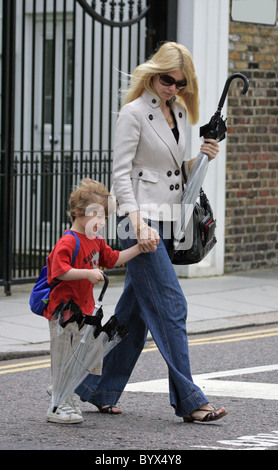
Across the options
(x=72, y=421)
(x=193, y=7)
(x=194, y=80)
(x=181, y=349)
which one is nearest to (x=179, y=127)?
(x=194, y=80)

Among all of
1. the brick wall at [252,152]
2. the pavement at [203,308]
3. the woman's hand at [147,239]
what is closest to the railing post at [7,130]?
the pavement at [203,308]

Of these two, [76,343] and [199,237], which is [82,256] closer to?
[76,343]

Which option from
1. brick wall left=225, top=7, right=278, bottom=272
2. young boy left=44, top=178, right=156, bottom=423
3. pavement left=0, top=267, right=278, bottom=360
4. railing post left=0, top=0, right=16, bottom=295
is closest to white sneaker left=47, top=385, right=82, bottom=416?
young boy left=44, top=178, right=156, bottom=423

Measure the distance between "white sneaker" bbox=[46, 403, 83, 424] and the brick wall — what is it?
680 centimetres

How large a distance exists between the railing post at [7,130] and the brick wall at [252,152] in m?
2.86

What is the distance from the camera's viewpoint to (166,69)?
5.39 m

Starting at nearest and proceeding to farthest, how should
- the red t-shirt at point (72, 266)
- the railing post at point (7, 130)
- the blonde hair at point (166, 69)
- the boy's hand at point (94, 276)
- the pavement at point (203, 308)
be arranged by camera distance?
the boy's hand at point (94, 276)
the red t-shirt at point (72, 266)
the blonde hair at point (166, 69)
the pavement at point (203, 308)
the railing post at point (7, 130)

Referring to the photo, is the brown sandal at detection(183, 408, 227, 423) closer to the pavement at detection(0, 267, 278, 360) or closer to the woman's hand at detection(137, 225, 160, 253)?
the woman's hand at detection(137, 225, 160, 253)

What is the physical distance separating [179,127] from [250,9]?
683cm

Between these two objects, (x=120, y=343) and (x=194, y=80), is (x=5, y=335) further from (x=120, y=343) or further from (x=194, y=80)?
(x=194, y=80)

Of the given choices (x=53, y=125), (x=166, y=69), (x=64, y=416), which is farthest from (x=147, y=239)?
(x=53, y=125)

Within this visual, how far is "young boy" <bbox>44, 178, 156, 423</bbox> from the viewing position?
5297 mm

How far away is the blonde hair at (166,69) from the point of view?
5.39 metres

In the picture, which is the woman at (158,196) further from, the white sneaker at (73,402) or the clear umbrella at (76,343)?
the white sneaker at (73,402)
